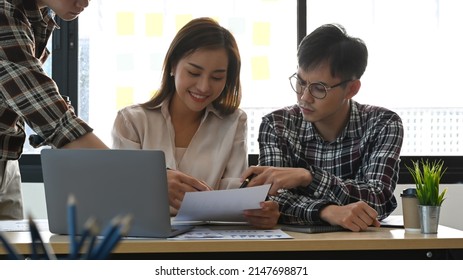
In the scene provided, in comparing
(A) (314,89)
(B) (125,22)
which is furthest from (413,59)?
(A) (314,89)

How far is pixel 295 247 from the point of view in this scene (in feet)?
5.06

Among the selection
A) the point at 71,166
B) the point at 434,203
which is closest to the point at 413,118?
the point at 434,203

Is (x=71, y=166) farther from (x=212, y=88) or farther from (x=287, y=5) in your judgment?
(x=287, y=5)

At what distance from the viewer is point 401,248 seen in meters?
1.59

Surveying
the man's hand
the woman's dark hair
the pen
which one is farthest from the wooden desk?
the woman's dark hair

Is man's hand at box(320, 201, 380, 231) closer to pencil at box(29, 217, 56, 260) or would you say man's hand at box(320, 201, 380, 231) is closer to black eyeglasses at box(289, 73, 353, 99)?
black eyeglasses at box(289, 73, 353, 99)

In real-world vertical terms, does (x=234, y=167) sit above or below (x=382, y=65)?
below

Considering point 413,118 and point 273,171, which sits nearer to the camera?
point 273,171

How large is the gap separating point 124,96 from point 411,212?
228 cm

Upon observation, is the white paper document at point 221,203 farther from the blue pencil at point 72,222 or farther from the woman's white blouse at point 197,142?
the blue pencil at point 72,222

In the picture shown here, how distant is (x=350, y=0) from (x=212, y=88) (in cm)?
179

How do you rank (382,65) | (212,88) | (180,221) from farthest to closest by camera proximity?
(382,65), (212,88), (180,221)

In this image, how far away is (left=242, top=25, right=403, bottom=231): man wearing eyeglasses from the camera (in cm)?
204

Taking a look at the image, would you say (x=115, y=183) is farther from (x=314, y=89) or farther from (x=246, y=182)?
(x=314, y=89)
